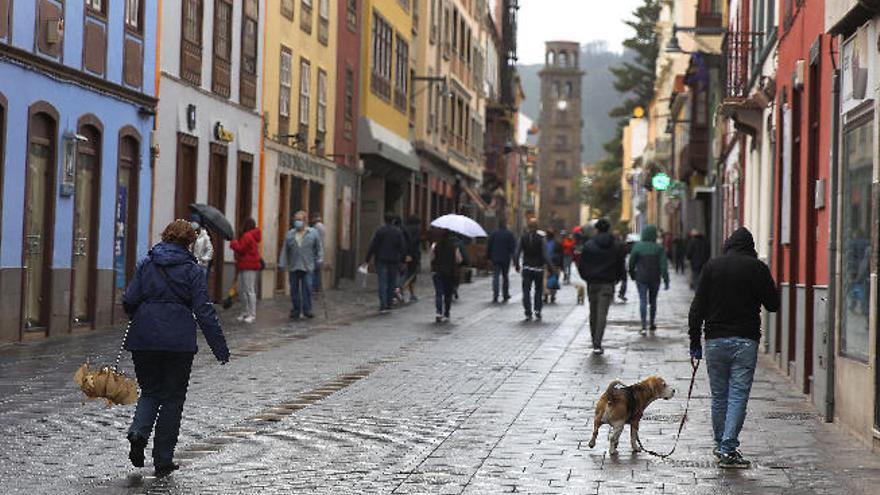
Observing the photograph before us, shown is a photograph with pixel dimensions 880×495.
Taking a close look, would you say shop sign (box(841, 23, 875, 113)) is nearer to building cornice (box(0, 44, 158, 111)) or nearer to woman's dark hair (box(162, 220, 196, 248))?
woman's dark hair (box(162, 220, 196, 248))

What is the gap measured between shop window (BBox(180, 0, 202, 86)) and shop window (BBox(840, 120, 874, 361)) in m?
17.0

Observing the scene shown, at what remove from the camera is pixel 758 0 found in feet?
84.2

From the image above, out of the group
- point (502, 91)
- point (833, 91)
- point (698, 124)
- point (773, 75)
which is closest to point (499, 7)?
point (502, 91)

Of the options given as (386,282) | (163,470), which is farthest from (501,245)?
(163,470)

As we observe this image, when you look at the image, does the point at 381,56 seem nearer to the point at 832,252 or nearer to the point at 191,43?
the point at 191,43

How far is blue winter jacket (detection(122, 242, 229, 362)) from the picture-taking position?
9703 millimetres

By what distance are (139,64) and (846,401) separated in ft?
50.1

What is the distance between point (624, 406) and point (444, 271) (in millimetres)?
16524

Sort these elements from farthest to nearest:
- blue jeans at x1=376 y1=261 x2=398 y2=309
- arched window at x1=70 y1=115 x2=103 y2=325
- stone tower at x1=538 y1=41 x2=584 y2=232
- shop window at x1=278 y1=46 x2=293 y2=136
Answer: stone tower at x1=538 y1=41 x2=584 y2=232 < shop window at x1=278 y1=46 x2=293 y2=136 < blue jeans at x1=376 y1=261 x2=398 y2=309 < arched window at x1=70 y1=115 x2=103 y2=325

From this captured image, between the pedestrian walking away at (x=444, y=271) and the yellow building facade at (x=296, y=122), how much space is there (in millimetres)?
6943

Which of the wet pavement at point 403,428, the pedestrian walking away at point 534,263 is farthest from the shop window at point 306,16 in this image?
the wet pavement at point 403,428

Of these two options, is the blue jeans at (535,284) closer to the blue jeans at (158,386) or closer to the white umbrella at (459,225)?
the white umbrella at (459,225)

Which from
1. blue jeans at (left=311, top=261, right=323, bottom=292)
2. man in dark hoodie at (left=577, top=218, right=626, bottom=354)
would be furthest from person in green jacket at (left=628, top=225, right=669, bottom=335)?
blue jeans at (left=311, top=261, right=323, bottom=292)

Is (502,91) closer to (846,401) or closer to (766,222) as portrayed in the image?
(766,222)
